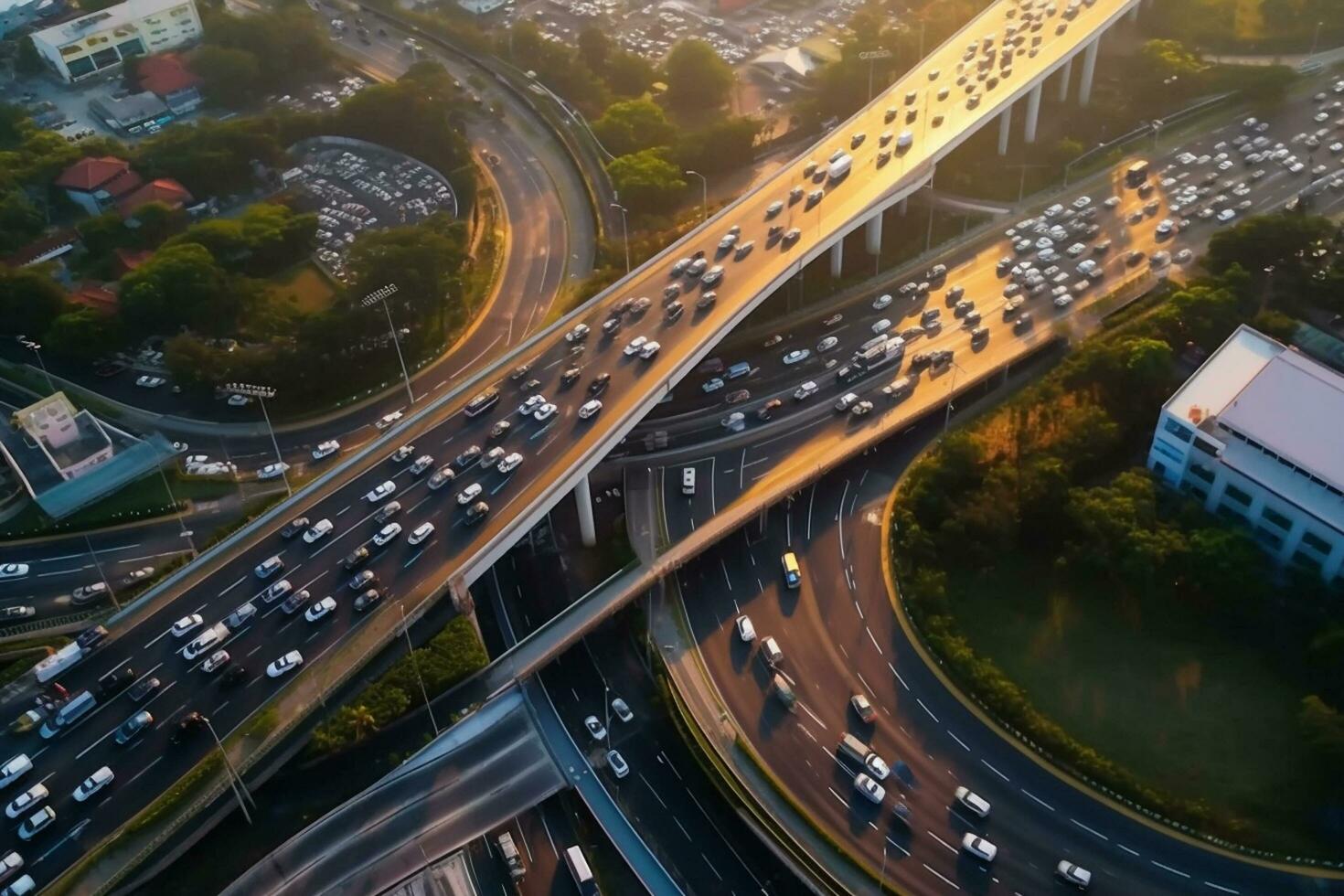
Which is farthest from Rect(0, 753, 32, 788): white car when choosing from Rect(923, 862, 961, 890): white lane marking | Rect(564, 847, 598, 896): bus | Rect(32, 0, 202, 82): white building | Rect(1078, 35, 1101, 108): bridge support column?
Rect(1078, 35, 1101, 108): bridge support column

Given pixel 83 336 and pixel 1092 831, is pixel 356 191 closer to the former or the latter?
pixel 83 336

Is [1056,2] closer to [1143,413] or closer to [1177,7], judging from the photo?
[1177,7]

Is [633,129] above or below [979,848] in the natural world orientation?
above

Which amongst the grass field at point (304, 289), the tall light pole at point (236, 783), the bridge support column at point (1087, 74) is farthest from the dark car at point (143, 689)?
the bridge support column at point (1087, 74)

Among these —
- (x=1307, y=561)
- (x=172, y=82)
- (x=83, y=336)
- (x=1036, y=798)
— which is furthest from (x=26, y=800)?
(x=172, y=82)

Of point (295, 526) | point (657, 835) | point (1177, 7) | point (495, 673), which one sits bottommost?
point (657, 835)

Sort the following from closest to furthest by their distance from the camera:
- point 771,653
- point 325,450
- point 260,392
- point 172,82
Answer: point 771,653 < point 325,450 < point 260,392 < point 172,82

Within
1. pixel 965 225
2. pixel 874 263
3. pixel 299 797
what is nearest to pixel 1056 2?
pixel 965 225

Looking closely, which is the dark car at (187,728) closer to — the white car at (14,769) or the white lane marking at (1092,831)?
the white car at (14,769)
